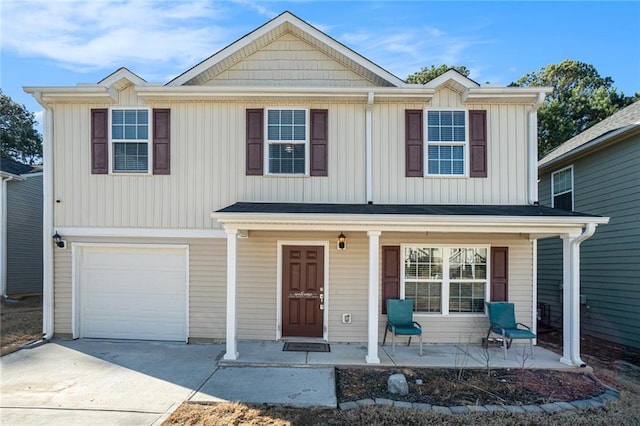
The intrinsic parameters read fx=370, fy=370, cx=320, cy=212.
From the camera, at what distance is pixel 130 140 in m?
7.29

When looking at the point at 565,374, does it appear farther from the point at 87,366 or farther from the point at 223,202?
the point at 87,366

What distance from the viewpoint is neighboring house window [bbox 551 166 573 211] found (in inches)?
381

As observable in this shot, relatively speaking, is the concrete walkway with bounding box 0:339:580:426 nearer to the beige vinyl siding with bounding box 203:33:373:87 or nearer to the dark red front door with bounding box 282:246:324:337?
the dark red front door with bounding box 282:246:324:337

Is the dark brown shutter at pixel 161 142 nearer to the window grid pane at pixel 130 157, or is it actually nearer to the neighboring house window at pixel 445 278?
the window grid pane at pixel 130 157

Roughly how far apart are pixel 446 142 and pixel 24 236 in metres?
13.7

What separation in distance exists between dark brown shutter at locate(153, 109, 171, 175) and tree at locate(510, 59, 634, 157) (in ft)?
58.4

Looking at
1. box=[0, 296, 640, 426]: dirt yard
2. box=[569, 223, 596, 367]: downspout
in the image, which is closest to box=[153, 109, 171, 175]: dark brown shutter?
box=[0, 296, 640, 426]: dirt yard

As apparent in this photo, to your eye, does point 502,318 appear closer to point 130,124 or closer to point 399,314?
point 399,314

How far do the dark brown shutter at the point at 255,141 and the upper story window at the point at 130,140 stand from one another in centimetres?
199

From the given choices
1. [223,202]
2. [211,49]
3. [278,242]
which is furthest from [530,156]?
[211,49]

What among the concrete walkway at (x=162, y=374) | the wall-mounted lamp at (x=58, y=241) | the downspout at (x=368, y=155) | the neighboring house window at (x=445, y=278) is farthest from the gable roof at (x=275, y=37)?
the concrete walkway at (x=162, y=374)

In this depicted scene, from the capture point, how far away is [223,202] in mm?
7211

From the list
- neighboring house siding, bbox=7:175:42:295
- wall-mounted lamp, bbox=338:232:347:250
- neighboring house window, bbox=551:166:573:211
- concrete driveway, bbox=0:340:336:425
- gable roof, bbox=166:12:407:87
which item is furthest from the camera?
neighboring house siding, bbox=7:175:42:295

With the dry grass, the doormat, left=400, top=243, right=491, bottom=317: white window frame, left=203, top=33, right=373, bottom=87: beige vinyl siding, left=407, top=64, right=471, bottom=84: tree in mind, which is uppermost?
left=407, top=64, right=471, bottom=84: tree
